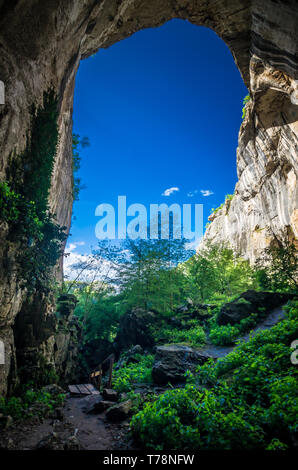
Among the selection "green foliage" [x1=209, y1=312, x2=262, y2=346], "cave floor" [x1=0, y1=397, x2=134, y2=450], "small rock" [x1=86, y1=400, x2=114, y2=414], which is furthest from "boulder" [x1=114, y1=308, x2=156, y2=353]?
"cave floor" [x1=0, y1=397, x2=134, y2=450]

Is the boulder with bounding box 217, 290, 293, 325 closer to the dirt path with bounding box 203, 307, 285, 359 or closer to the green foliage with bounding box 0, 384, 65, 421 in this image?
the dirt path with bounding box 203, 307, 285, 359

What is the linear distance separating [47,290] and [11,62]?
915 cm

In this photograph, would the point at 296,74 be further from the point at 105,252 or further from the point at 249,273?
the point at 105,252

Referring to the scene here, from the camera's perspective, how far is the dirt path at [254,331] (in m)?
10.1

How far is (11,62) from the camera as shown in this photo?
23.9 feet

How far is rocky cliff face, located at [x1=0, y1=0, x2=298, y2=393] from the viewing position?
7.31 meters

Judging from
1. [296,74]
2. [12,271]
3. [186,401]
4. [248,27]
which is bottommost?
[186,401]

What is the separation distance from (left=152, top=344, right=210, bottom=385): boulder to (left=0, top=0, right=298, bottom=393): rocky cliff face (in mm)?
5367

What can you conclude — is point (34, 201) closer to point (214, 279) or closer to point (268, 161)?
point (214, 279)

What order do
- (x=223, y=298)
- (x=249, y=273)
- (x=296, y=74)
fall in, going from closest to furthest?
1. (x=296, y=74)
2. (x=223, y=298)
3. (x=249, y=273)

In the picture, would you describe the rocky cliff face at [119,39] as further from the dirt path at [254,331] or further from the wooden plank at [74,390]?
the dirt path at [254,331]

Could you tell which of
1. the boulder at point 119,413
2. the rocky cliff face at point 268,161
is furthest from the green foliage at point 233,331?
the rocky cliff face at point 268,161

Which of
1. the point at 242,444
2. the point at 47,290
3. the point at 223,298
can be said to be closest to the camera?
the point at 242,444
